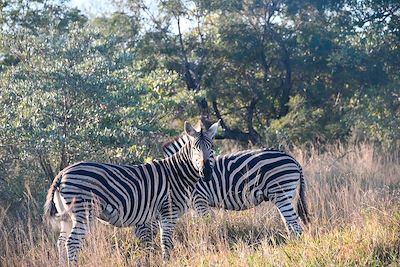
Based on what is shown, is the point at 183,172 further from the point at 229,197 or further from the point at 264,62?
the point at 264,62

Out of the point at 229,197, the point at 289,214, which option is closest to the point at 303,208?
the point at 289,214

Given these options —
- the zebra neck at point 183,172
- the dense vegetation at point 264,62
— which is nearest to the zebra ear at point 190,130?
the zebra neck at point 183,172

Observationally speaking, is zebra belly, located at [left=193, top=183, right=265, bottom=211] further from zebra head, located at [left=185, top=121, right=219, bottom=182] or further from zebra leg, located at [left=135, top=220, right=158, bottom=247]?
zebra head, located at [left=185, top=121, right=219, bottom=182]

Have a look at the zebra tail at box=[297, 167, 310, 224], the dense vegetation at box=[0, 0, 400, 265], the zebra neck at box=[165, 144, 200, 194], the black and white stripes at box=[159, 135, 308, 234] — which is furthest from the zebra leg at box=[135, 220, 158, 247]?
the dense vegetation at box=[0, 0, 400, 265]

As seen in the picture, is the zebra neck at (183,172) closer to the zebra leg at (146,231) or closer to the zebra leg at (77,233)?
the zebra leg at (146,231)

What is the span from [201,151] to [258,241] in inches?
50.0

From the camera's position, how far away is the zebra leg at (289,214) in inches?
303

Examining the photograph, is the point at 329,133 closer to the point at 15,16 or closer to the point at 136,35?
the point at 136,35

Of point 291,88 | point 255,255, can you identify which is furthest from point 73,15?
point 255,255

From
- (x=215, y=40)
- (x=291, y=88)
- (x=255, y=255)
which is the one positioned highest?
(x=215, y=40)

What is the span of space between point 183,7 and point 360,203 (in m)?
9.92

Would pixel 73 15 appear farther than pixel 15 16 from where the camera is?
Yes

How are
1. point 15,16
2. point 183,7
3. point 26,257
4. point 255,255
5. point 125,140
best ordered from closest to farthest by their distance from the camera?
point 255,255 → point 26,257 → point 125,140 → point 15,16 → point 183,7

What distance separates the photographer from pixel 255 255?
5988 millimetres
